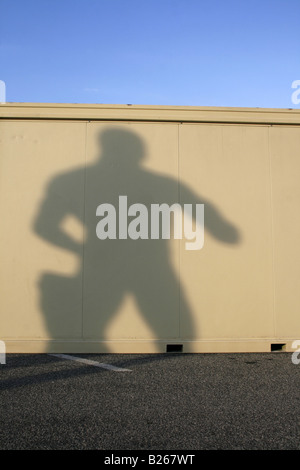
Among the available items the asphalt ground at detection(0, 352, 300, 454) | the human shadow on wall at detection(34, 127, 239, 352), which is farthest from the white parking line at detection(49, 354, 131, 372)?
the human shadow on wall at detection(34, 127, 239, 352)

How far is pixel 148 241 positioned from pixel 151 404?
221 centimetres

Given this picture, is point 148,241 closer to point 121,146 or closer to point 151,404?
point 121,146

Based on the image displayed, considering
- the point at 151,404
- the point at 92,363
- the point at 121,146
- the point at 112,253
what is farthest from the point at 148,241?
the point at 151,404

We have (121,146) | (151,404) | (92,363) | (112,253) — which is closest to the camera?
(151,404)

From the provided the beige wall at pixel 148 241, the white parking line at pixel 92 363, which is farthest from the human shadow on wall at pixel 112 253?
the white parking line at pixel 92 363

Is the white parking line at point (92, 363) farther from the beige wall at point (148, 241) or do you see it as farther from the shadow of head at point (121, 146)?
the shadow of head at point (121, 146)

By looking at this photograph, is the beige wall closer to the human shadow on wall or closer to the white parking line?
the human shadow on wall

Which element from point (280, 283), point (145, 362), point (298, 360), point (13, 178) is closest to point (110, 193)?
point (13, 178)

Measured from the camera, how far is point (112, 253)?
187 inches

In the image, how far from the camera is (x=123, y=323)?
15.2ft

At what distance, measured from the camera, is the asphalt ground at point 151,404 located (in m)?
2.23

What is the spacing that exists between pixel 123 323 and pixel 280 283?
6.34 ft
